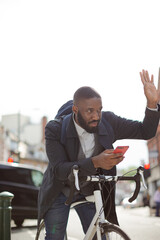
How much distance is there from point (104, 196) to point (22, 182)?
806 centimetres

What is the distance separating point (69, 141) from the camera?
2.89 meters

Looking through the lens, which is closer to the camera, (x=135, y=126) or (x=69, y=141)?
(x=69, y=141)

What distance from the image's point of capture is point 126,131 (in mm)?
3070

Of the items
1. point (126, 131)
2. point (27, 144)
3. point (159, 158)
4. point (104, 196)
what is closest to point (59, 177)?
point (104, 196)

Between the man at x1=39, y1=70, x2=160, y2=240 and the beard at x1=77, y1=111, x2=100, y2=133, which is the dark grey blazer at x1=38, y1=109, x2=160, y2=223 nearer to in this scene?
the man at x1=39, y1=70, x2=160, y2=240

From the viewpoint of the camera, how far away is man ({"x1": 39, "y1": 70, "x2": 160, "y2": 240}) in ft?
8.97

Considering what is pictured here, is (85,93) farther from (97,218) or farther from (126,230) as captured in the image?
(126,230)

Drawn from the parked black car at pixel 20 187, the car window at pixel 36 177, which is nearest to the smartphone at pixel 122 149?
the parked black car at pixel 20 187

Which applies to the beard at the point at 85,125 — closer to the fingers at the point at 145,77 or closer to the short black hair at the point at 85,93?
the short black hair at the point at 85,93

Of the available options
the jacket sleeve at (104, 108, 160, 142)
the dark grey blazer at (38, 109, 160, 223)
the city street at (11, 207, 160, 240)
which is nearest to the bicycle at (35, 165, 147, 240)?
the dark grey blazer at (38, 109, 160, 223)

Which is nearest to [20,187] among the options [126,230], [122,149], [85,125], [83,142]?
[126,230]

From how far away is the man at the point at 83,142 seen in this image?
8.97ft

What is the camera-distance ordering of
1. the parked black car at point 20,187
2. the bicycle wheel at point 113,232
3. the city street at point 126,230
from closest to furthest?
the bicycle wheel at point 113,232 < the city street at point 126,230 < the parked black car at point 20,187

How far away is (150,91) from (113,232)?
108 cm
